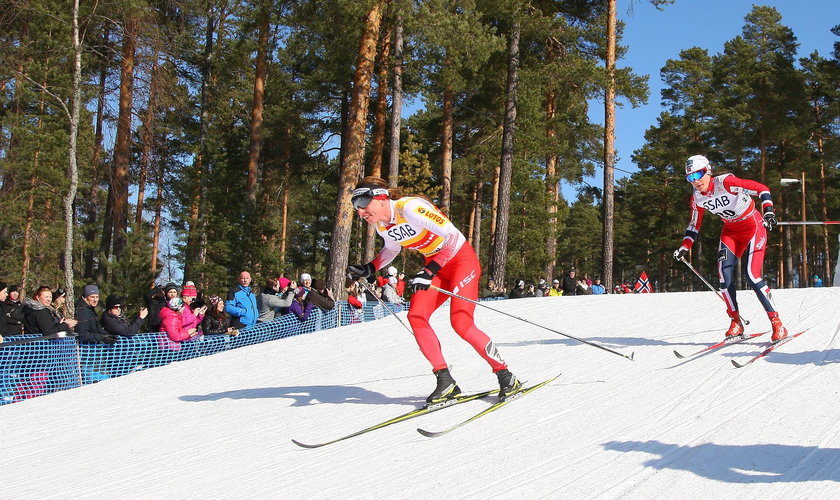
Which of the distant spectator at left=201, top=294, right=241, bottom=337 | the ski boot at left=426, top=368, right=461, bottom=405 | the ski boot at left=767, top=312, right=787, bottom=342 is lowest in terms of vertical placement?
the ski boot at left=426, top=368, right=461, bottom=405

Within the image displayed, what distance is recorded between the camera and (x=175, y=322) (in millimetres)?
10516

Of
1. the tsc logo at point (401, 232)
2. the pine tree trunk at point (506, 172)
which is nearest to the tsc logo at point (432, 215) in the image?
the tsc logo at point (401, 232)

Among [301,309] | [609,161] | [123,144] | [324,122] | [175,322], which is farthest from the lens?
[324,122]

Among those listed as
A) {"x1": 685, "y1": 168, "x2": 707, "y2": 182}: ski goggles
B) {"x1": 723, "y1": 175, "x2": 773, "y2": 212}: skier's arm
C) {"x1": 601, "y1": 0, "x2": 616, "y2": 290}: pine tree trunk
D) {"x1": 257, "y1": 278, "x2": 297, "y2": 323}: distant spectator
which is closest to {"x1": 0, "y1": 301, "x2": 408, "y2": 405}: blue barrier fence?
{"x1": 257, "y1": 278, "x2": 297, "y2": 323}: distant spectator

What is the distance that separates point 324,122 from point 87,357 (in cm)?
2094

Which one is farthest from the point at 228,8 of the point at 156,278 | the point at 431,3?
the point at 156,278

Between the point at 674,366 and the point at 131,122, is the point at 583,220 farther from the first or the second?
the point at 674,366

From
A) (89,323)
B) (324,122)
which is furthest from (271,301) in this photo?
(324,122)

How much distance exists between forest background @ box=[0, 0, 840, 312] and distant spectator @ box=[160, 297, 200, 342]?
4750 millimetres

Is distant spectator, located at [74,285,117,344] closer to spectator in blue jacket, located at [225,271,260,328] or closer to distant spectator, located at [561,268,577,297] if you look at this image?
spectator in blue jacket, located at [225,271,260,328]

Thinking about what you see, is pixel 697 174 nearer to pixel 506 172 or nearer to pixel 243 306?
pixel 243 306

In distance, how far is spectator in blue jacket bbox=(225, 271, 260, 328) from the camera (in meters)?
11.8

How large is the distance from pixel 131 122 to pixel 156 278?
6.68 meters

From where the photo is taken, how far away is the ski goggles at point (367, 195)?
6.10 m
